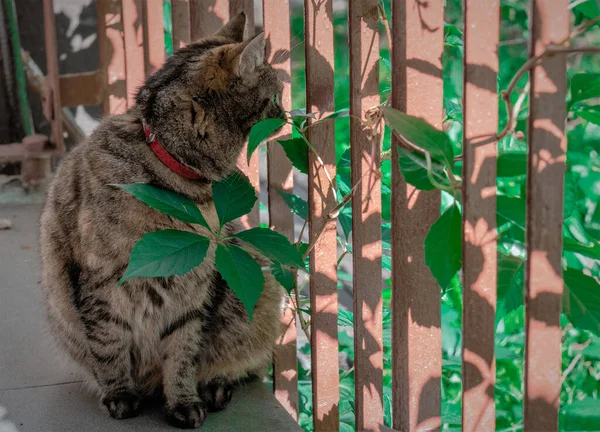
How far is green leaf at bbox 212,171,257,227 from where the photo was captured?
1.51 meters

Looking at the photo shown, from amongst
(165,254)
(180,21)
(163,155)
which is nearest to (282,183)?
(163,155)

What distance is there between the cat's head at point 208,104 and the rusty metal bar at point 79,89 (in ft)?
11.3

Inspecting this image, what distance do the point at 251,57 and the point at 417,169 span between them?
2.10ft

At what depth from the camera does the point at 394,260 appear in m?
1.30

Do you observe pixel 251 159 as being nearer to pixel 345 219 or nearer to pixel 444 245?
pixel 345 219

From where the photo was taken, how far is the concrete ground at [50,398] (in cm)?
177

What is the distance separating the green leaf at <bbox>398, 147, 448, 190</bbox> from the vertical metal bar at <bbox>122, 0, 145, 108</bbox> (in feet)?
7.49

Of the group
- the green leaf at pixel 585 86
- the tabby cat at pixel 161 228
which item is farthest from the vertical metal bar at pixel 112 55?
the green leaf at pixel 585 86

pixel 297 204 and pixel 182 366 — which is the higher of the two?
pixel 297 204

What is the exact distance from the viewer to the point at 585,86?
1094 mm

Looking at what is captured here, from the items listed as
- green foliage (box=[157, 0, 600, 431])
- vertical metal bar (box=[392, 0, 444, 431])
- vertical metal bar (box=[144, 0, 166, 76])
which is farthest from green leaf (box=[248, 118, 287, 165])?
vertical metal bar (box=[144, 0, 166, 76])

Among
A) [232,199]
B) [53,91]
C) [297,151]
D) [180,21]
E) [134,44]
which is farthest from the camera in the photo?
[53,91]

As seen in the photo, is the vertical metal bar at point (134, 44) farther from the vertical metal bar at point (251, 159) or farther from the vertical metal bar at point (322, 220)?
the vertical metal bar at point (322, 220)

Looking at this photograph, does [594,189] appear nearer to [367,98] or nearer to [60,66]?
[367,98]
